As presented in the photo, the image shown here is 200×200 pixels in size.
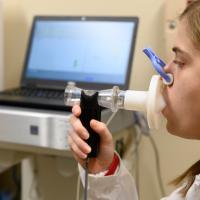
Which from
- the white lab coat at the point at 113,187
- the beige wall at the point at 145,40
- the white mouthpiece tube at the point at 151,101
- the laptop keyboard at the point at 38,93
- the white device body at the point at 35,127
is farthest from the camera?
the beige wall at the point at 145,40

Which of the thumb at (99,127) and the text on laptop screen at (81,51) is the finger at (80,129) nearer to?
the thumb at (99,127)

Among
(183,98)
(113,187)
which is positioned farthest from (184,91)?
(113,187)

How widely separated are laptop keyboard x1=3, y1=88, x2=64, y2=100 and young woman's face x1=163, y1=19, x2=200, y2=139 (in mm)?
587

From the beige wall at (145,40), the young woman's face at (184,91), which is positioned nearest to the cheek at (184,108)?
the young woman's face at (184,91)

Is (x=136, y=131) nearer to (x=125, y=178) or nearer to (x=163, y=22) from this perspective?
(x=163, y=22)

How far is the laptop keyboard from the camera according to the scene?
140 centimetres

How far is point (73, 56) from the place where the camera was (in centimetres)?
153

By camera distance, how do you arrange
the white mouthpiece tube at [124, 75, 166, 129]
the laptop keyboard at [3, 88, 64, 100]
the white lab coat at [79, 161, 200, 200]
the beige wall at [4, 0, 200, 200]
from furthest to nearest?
the beige wall at [4, 0, 200, 200] → the laptop keyboard at [3, 88, 64, 100] → the white lab coat at [79, 161, 200, 200] → the white mouthpiece tube at [124, 75, 166, 129]

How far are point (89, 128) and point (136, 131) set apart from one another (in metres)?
0.77

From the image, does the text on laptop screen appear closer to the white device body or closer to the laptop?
the laptop

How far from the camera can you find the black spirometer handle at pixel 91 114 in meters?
0.83

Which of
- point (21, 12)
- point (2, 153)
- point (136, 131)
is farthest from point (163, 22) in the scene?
point (2, 153)

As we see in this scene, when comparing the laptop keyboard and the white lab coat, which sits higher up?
the laptop keyboard

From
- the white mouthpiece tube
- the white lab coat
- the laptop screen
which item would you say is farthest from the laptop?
the white mouthpiece tube
